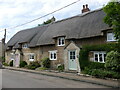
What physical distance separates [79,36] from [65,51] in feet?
9.18

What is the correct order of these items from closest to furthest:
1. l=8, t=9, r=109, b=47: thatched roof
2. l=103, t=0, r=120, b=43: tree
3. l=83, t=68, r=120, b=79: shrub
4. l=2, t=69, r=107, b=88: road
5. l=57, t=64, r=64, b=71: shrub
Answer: l=2, t=69, r=107, b=88: road → l=103, t=0, r=120, b=43: tree → l=83, t=68, r=120, b=79: shrub → l=8, t=9, r=109, b=47: thatched roof → l=57, t=64, r=64, b=71: shrub

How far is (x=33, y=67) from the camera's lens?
952 inches

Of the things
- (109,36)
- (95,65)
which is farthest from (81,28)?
(95,65)

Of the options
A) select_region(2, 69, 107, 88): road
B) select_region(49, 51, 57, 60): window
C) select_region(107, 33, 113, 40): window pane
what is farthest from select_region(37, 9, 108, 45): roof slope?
select_region(2, 69, 107, 88): road

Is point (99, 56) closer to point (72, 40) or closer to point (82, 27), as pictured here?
point (72, 40)

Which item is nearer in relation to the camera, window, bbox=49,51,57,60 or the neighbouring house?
the neighbouring house

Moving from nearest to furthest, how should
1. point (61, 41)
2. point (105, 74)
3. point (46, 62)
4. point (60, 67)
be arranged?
point (105, 74), point (60, 67), point (61, 41), point (46, 62)

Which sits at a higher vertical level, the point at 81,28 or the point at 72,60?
the point at 81,28

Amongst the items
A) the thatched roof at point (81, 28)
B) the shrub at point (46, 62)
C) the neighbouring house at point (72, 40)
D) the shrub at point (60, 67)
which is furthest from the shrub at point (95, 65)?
the shrub at point (46, 62)

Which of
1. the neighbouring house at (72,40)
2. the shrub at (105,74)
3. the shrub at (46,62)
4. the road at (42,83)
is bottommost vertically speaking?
the road at (42,83)

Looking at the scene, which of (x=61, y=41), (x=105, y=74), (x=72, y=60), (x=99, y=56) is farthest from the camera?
(x=61, y=41)

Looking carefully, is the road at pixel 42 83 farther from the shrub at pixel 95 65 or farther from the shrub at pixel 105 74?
the shrub at pixel 95 65

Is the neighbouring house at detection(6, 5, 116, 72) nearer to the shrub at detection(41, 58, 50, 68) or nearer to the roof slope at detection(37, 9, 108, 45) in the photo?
the roof slope at detection(37, 9, 108, 45)

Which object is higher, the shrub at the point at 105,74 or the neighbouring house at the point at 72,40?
the neighbouring house at the point at 72,40
